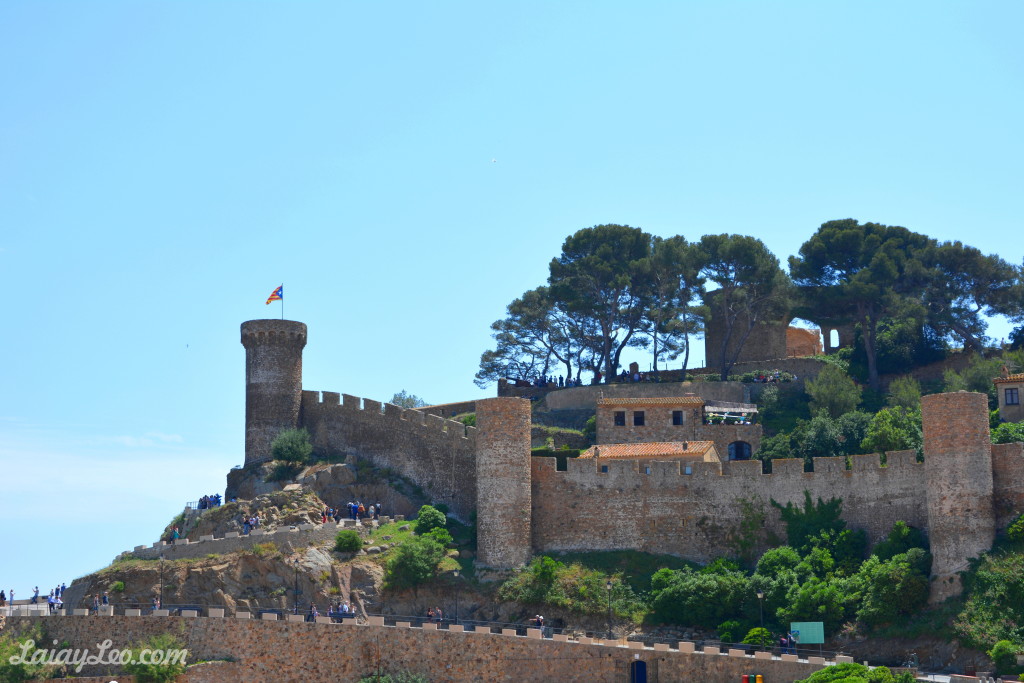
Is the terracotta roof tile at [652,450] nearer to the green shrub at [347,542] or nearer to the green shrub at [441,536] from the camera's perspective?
the green shrub at [441,536]

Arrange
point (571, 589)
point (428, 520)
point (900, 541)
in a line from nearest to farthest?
point (900, 541)
point (571, 589)
point (428, 520)

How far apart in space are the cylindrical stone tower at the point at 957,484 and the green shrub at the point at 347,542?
1998cm

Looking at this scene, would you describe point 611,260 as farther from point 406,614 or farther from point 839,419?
point 406,614

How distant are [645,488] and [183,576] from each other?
1675 cm

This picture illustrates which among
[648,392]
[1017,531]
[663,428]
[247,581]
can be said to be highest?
[648,392]

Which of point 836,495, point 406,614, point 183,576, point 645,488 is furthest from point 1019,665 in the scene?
point 183,576

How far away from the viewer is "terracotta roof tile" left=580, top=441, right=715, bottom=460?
197 feet

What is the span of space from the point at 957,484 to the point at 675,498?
34.9ft

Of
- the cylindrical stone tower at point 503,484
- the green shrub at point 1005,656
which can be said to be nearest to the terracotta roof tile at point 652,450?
→ the cylindrical stone tower at point 503,484

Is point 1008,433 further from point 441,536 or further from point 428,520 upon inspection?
point 428,520

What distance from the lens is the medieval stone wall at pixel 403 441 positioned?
6175cm

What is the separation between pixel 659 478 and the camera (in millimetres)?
57656

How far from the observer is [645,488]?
5762 centimetres

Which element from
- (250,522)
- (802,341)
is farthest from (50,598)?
(802,341)
